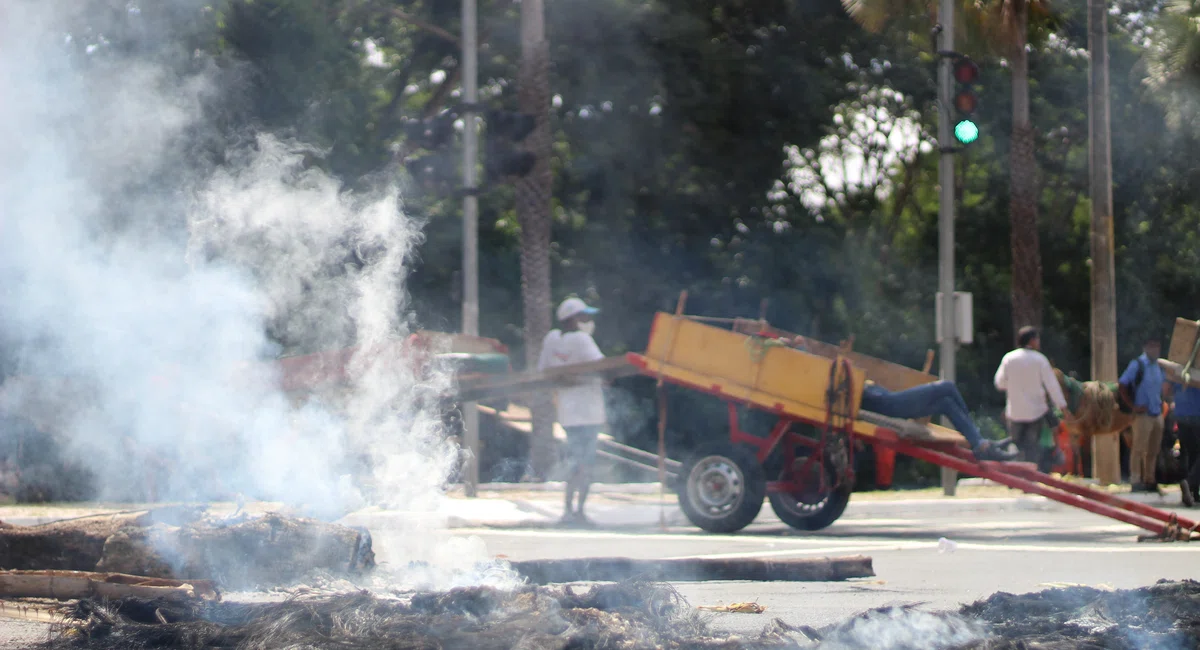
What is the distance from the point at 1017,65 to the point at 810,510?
1142cm

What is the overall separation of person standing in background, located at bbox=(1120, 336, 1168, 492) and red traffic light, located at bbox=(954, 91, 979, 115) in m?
3.23

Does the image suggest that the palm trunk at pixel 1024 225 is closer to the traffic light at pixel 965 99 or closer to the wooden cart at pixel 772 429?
the traffic light at pixel 965 99

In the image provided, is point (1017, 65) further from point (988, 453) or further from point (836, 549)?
point (836, 549)

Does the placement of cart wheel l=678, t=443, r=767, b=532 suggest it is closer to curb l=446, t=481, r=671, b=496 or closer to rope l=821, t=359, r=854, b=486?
rope l=821, t=359, r=854, b=486

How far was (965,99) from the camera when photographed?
48.9 feet

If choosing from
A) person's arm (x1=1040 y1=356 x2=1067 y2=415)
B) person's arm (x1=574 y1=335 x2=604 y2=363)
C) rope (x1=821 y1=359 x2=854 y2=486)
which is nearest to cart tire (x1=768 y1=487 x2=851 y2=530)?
rope (x1=821 y1=359 x2=854 y2=486)

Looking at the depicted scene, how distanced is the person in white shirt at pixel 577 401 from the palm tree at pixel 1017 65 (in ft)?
26.7

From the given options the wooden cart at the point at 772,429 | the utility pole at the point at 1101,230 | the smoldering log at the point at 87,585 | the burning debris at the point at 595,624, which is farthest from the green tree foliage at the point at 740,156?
the burning debris at the point at 595,624

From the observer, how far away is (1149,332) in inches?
1283

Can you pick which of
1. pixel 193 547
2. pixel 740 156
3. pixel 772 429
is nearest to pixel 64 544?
pixel 193 547

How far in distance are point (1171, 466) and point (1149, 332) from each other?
16773mm

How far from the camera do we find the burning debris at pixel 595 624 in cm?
579

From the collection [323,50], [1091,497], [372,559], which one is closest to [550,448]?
[323,50]

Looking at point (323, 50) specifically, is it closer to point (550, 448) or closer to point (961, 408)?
point (550, 448)
